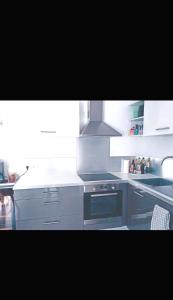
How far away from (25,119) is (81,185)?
3.07 ft

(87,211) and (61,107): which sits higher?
(61,107)

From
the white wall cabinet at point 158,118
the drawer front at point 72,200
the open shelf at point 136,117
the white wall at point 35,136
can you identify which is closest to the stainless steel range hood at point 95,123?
the white wall at point 35,136

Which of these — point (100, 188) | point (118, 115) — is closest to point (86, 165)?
point (100, 188)

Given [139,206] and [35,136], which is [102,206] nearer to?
[139,206]

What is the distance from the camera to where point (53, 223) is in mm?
1708

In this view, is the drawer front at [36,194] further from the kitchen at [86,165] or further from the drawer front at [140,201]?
the drawer front at [140,201]

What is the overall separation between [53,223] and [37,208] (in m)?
0.23

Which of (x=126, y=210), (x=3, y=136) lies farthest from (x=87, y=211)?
(x=3, y=136)

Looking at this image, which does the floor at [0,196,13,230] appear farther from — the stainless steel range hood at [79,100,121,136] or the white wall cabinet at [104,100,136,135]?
the white wall cabinet at [104,100,136,135]

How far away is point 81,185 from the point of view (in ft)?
5.83

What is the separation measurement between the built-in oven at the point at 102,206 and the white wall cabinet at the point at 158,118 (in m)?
0.73
